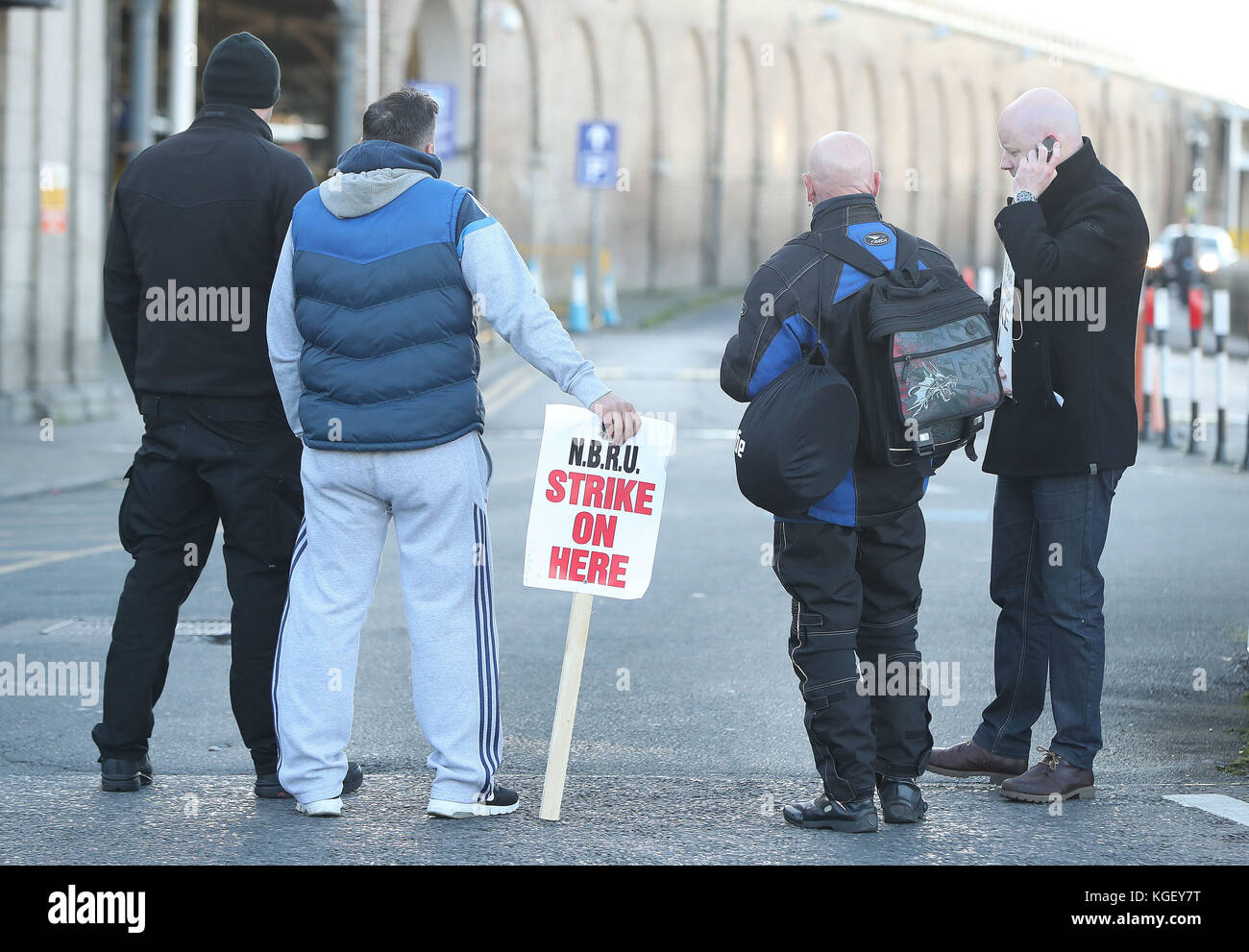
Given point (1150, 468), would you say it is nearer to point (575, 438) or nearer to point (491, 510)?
point (491, 510)

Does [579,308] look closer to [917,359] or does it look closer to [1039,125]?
[1039,125]

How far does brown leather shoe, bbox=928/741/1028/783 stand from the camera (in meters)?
5.39

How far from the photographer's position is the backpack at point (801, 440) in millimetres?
4613

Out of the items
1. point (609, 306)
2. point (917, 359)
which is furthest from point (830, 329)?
point (609, 306)

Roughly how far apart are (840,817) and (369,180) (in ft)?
6.76

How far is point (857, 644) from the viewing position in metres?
4.92

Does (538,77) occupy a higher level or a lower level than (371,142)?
higher

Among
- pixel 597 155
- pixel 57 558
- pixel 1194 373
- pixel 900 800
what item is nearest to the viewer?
pixel 900 800

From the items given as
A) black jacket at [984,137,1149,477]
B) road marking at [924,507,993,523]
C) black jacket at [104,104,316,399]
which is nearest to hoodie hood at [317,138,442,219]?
black jacket at [104,104,316,399]

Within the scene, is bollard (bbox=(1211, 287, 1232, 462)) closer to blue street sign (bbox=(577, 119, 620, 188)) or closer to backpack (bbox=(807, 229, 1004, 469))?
backpack (bbox=(807, 229, 1004, 469))

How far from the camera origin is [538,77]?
39656 mm

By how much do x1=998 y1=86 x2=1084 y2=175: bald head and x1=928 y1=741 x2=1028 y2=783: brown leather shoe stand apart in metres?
1.71
